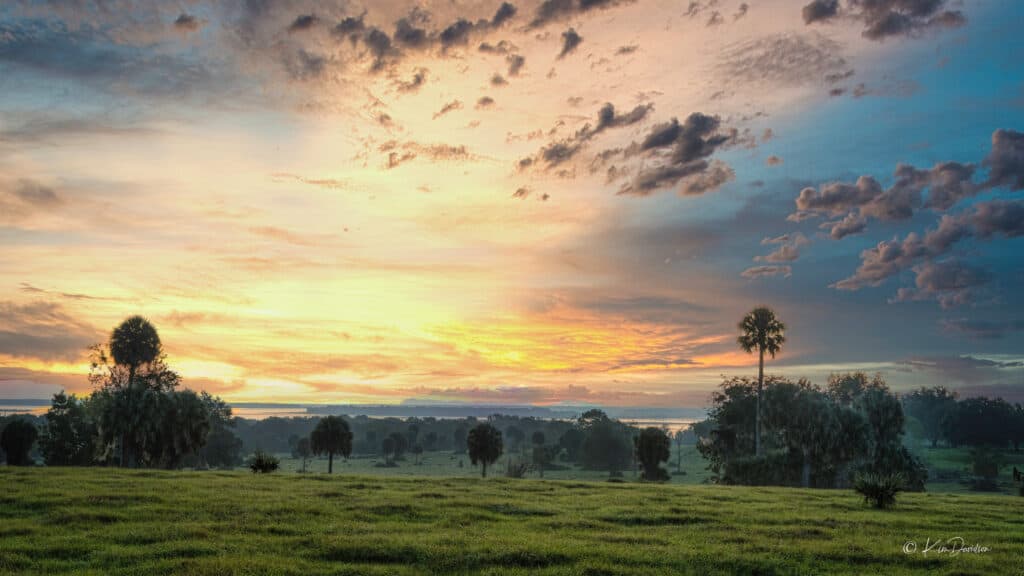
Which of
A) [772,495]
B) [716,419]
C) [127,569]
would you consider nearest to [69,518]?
[127,569]

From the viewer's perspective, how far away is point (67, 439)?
263 feet

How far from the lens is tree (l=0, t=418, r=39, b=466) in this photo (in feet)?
218

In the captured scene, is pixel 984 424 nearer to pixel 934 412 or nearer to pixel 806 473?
pixel 934 412

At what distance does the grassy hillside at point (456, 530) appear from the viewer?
60.0 feet

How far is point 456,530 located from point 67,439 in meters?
75.7

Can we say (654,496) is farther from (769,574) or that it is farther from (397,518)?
(769,574)

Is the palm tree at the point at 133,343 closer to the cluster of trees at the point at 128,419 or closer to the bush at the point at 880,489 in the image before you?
the cluster of trees at the point at 128,419

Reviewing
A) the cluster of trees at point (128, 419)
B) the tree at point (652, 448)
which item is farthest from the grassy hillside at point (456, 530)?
the tree at point (652, 448)

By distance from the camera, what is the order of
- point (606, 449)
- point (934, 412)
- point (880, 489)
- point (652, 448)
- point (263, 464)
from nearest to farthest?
point (880, 489) < point (263, 464) < point (652, 448) < point (606, 449) < point (934, 412)

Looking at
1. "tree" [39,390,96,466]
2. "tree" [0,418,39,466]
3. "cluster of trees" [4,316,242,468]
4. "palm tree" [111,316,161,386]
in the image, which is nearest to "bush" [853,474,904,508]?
"cluster of trees" [4,316,242,468]

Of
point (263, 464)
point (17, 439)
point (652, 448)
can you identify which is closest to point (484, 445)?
point (652, 448)

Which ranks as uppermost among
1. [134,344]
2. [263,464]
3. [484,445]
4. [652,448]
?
[134,344]

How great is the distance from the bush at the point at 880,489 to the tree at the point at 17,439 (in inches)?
2788

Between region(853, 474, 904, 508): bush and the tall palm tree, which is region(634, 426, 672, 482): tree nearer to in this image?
region(853, 474, 904, 508): bush
